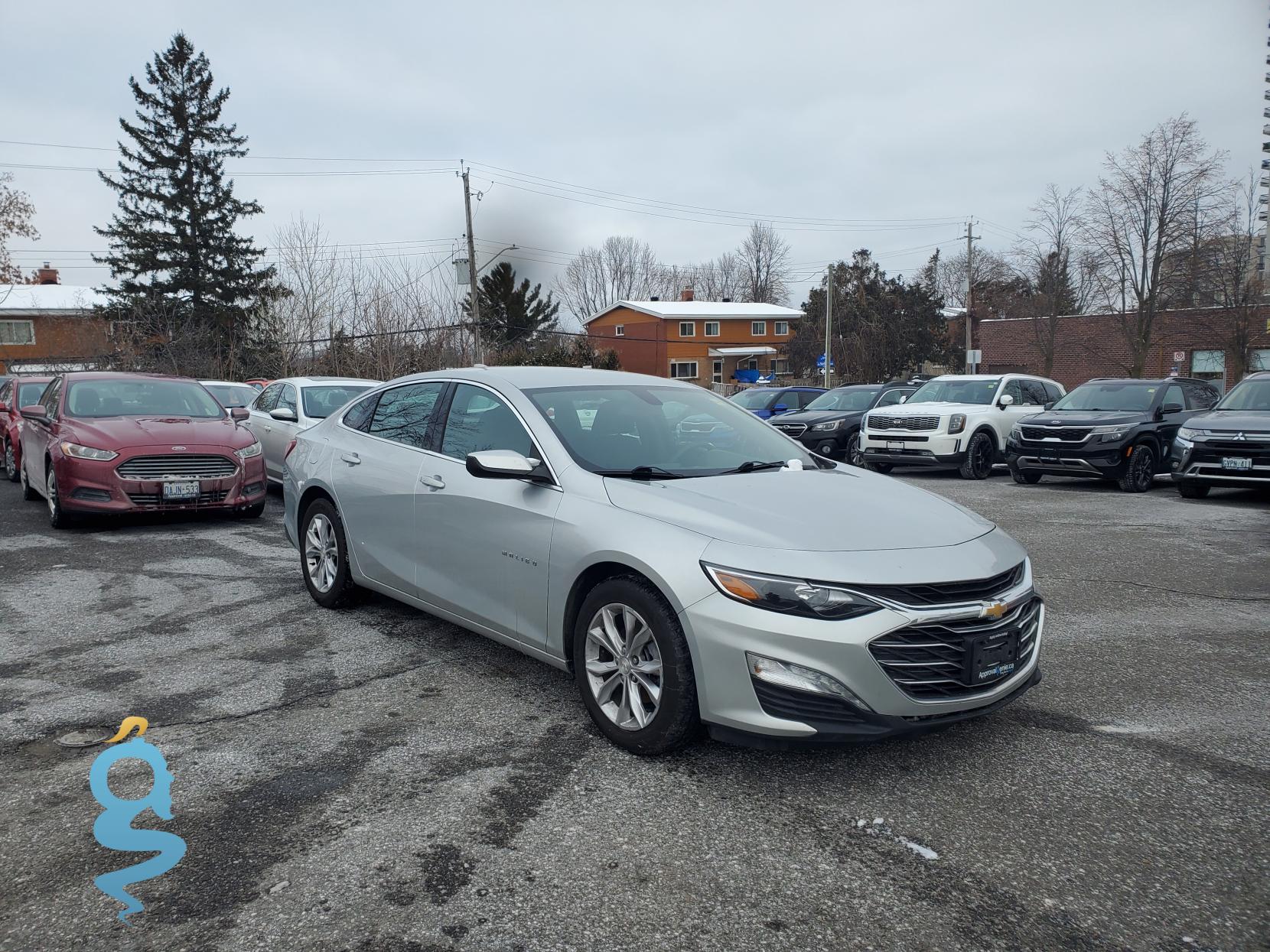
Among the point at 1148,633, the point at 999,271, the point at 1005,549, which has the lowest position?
the point at 1148,633

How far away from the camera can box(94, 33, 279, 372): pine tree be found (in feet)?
126

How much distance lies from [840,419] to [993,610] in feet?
49.0

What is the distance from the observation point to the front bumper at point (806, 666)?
3.29m

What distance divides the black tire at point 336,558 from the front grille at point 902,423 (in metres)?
11.5

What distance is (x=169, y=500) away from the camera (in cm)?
938

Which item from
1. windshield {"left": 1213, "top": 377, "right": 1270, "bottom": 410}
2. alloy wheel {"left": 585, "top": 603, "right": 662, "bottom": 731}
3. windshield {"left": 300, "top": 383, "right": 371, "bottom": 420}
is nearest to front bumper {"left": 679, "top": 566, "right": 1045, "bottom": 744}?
alloy wheel {"left": 585, "top": 603, "right": 662, "bottom": 731}

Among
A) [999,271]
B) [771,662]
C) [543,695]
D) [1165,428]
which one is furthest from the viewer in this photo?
[999,271]

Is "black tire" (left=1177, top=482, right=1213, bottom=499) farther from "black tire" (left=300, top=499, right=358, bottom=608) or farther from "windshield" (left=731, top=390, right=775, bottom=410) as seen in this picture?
"windshield" (left=731, top=390, right=775, bottom=410)

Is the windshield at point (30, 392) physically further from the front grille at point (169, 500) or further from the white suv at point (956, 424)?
the white suv at point (956, 424)

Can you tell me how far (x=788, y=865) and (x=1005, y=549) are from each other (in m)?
1.68

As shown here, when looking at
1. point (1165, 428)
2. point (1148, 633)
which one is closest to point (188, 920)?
point (1148, 633)

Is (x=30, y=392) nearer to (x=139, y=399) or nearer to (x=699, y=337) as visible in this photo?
(x=139, y=399)

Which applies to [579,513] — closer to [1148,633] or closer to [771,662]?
[771,662]

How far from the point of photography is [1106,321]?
42.9 meters
